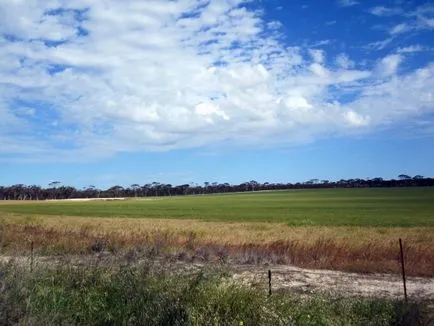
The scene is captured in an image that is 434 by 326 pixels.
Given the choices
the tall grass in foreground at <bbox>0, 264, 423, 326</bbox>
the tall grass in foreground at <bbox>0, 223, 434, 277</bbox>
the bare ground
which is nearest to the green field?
the tall grass in foreground at <bbox>0, 223, 434, 277</bbox>

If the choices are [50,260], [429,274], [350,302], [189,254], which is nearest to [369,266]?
[429,274]

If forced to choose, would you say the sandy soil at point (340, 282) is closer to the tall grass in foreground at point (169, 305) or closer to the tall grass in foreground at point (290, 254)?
the tall grass in foreground at point (290, 254)

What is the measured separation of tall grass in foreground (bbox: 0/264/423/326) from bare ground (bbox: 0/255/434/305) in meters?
2.95

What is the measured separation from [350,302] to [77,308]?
5.50 m

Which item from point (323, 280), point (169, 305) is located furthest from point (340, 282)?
point (169, 305)

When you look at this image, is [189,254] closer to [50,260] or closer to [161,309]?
[50,260]

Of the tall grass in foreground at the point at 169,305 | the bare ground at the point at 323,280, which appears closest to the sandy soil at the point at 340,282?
the bare ground at the point at 323,280

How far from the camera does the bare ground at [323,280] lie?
13859 millimetres

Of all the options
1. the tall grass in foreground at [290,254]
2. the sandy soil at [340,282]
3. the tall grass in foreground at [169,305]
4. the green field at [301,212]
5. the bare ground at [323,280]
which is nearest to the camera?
the tall grass in foreground at [169,305]

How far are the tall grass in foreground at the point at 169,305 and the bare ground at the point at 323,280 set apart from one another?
295 cm

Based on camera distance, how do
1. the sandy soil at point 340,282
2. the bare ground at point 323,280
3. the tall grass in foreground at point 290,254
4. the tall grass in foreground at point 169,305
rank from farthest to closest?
the tall grass in foreground at point 290,254
the sandy soil at point 340,282
the bare ground at point 323,280
the tall grass in foreground at point 169,305

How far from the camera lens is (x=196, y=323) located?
25.7 feet

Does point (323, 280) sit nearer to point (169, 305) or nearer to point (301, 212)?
point (169, 305)

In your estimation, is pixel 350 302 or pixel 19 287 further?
pixel 350 302
